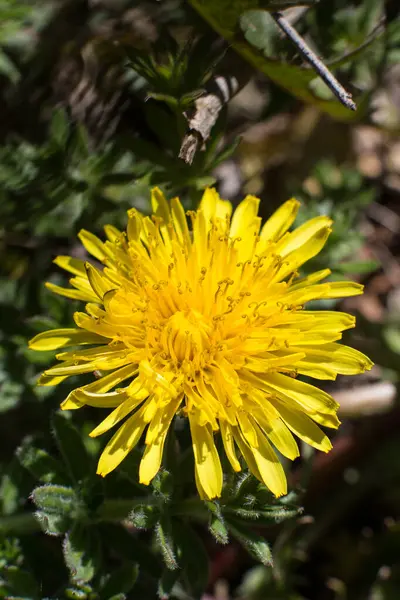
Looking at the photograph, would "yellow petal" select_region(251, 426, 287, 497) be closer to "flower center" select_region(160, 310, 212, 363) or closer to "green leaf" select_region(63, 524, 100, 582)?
"flower center" select_region(160, 310, 212, 363)

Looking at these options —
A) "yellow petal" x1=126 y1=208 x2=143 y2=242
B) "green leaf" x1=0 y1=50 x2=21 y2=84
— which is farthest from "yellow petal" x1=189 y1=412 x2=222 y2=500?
"green leaf" x1=0 y1=50 x2=21 y2=84

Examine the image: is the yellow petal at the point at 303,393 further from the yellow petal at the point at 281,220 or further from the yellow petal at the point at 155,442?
the yellow petal at the point at 281,220

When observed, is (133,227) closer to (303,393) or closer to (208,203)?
(208,203)

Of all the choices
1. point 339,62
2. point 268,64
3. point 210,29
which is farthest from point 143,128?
point 339,62

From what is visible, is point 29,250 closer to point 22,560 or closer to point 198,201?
point 198,201

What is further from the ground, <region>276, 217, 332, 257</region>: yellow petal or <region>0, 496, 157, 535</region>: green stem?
<region>276, 217, 332, 257</region>: yellow petal

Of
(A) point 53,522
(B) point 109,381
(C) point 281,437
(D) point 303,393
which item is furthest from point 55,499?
(D) point 303,393
